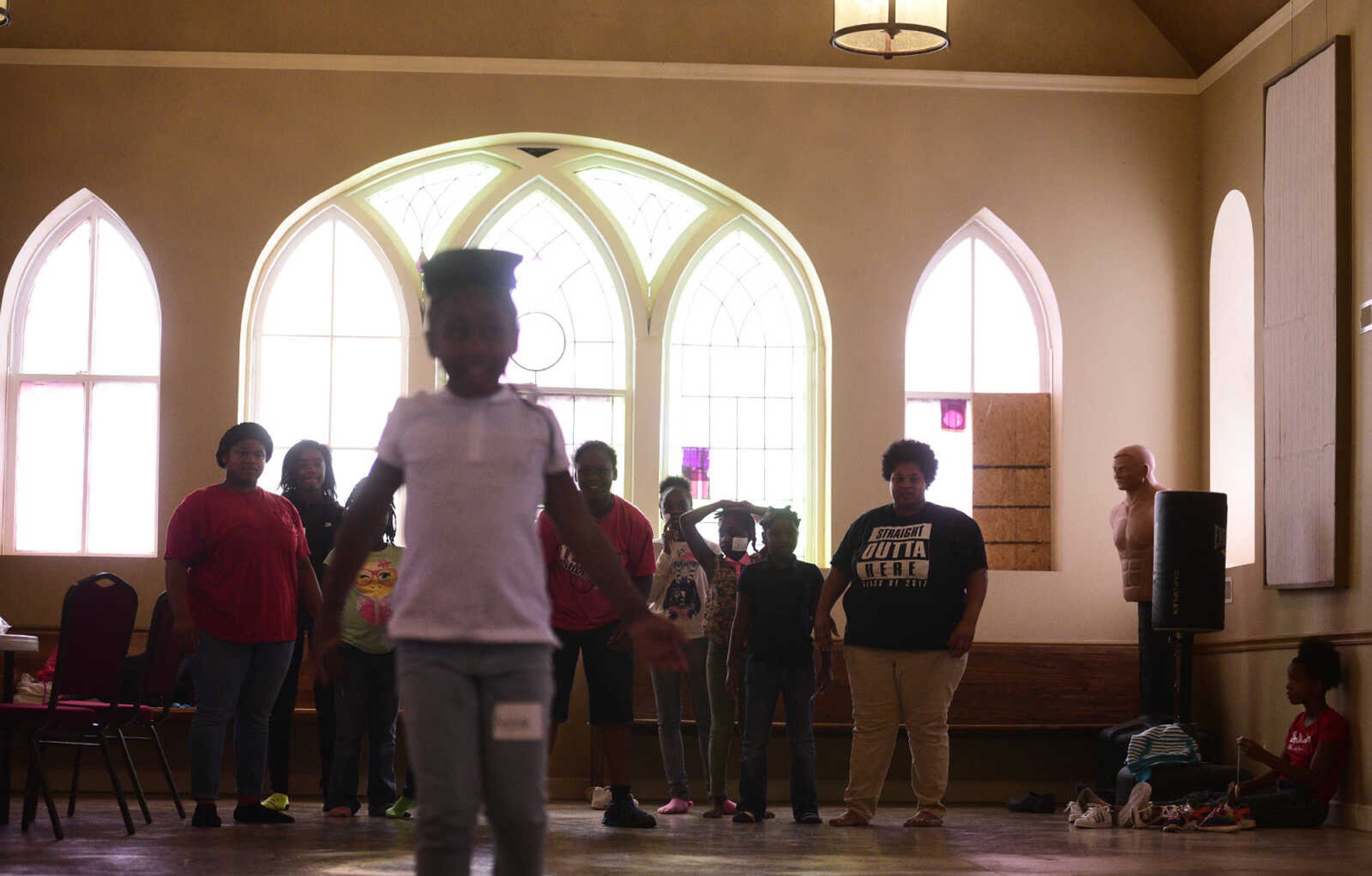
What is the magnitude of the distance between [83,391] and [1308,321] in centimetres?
674

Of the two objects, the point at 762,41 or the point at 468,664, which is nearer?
the point at 468,664

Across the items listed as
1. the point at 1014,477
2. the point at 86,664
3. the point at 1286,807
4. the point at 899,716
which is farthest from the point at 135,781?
the point at 1014,477

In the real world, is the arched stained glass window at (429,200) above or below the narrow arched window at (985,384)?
above

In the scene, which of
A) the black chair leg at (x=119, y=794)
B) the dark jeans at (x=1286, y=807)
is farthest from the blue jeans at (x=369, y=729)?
the dark jeans at (x=1286, y=807)

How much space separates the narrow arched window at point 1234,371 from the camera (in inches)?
366

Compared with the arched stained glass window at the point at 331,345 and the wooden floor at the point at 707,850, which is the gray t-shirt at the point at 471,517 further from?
the arched stained glass window at the point at 331,345

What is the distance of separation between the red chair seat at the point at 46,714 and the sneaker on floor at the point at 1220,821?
4577 millimetres

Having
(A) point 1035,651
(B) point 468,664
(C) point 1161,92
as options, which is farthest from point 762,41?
(B) point 468,664

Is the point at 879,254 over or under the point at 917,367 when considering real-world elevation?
over

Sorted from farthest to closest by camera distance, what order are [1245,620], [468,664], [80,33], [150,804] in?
[80,33] < [1245,620] < [150,804] < [468,664]

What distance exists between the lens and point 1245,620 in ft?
29.0

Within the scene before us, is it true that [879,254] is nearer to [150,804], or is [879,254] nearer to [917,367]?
[917,367]

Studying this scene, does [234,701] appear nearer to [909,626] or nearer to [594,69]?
[909,626]

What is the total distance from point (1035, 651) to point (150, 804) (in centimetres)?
473
